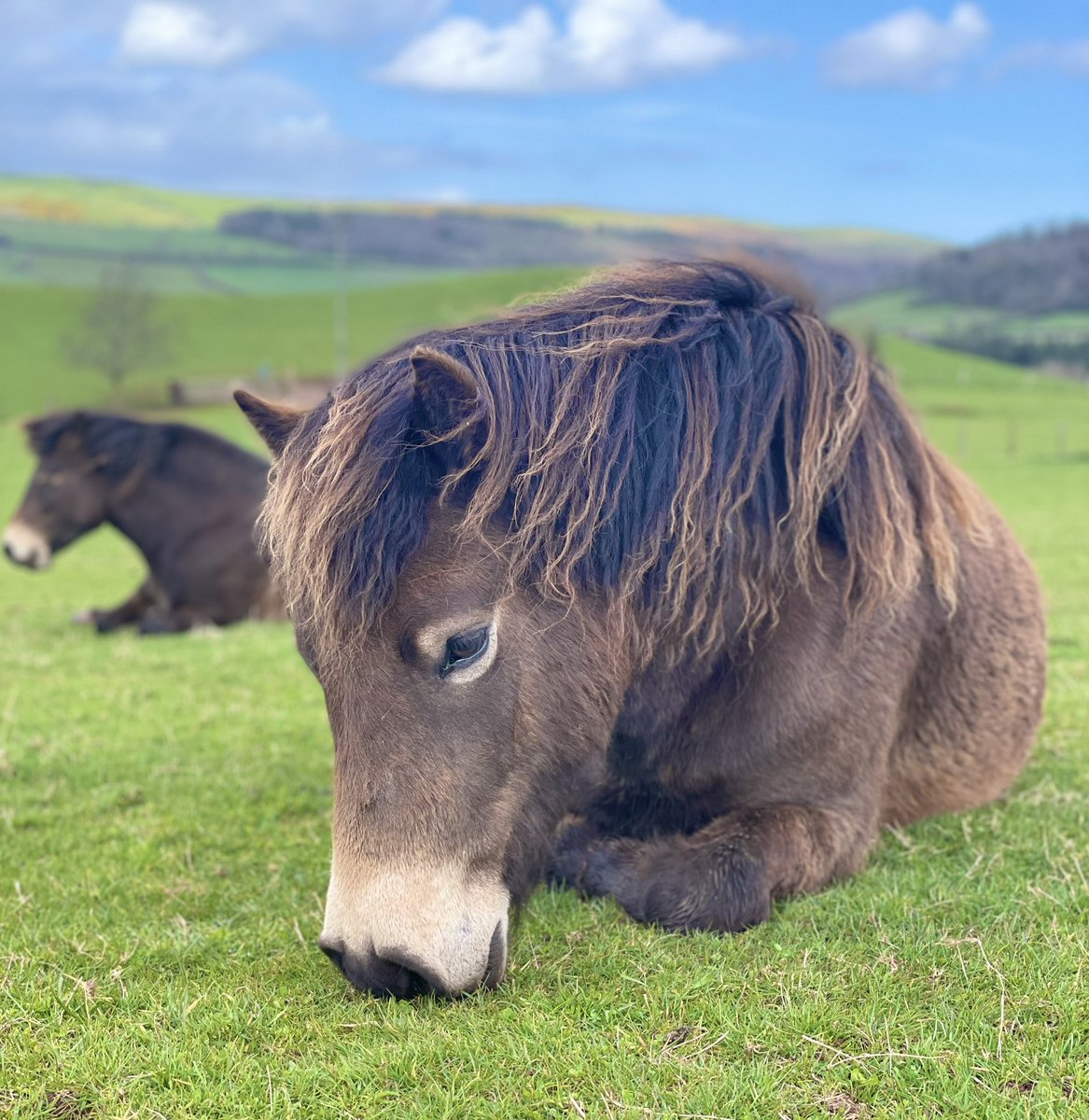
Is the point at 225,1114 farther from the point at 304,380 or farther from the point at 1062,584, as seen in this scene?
the point at 304,380

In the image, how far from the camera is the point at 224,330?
8244cm

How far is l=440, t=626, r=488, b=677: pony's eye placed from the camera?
9.71 ft

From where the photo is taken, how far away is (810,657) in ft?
12.4

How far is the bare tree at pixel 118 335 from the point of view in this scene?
229ft

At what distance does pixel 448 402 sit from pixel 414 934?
1.40 meters

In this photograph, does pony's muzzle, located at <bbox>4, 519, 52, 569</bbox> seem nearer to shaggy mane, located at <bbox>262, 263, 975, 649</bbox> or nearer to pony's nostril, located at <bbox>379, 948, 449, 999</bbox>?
shaggy mane, located at <bbox>262, 263, 975, 649</bbox>

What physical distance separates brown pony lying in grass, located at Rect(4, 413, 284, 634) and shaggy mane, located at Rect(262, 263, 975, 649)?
850 cm

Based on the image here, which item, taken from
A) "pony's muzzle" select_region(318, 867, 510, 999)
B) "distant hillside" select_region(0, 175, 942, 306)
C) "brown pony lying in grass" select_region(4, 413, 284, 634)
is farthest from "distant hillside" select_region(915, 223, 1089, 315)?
"pony's muzzle" select_region(318, 867, 510, 999)

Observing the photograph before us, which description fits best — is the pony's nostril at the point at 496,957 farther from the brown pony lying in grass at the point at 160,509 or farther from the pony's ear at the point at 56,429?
the pony's ear at the point at 56,429

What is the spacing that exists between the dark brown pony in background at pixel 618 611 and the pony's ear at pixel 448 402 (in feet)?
0.03

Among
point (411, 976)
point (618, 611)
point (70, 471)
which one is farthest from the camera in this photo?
point (70, 471)

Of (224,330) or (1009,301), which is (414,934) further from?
(1009,301)

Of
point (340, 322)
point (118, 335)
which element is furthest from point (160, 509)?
point (118, 335)

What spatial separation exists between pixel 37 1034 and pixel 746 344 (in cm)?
292
